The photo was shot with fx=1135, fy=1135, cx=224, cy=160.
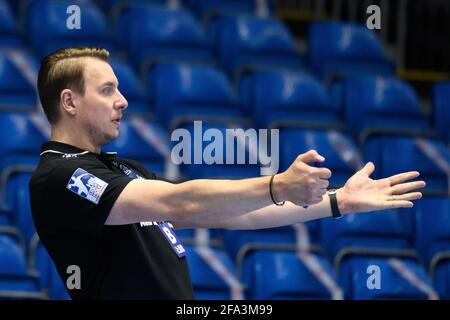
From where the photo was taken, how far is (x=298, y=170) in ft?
10.2

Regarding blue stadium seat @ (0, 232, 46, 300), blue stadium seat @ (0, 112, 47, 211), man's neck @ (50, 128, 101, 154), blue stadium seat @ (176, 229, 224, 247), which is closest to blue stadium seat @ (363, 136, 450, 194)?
blue stadium seat @ (176, 229, 224, 247)

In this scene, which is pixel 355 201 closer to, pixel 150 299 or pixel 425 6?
pixel 150 299

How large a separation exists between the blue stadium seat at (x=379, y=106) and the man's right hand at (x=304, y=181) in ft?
13.3

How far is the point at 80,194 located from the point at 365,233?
10.5ft

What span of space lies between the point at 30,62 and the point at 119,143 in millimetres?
744

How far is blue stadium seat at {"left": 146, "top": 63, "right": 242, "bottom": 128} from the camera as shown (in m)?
6.71

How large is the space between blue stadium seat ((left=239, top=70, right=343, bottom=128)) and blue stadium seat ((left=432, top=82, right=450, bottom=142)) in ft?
2.52

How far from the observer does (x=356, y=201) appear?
3.64 m

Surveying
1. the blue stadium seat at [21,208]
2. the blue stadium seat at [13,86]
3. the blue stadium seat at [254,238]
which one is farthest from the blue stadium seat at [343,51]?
the blue stadium seat at [21,208]

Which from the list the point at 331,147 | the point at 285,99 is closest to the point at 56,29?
the point at 285,99

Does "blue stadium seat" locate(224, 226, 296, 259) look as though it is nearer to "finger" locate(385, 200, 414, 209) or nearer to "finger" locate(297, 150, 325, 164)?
"finger" locate(385, 200, 414, 209)

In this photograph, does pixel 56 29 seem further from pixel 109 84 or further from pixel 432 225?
pixel 109 84
